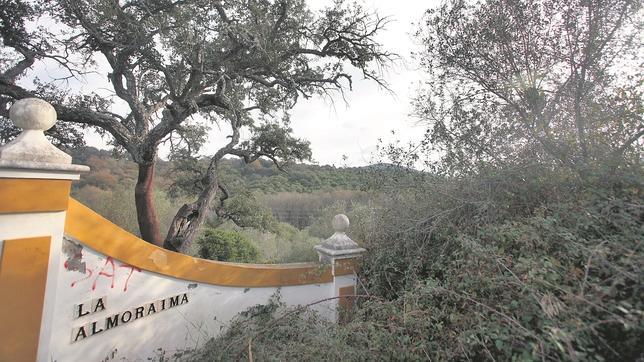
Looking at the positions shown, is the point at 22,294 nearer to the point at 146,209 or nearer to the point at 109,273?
the point at 109,273

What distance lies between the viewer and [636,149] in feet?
10.2

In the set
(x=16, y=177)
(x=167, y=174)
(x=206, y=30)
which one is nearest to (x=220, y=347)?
(x=16, y=177)

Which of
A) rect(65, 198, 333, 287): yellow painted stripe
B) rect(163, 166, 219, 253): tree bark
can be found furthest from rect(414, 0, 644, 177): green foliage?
rect(163, 166, 219, 253): tree bark

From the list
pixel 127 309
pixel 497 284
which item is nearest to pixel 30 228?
pixel 127 309

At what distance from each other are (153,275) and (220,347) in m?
0.99

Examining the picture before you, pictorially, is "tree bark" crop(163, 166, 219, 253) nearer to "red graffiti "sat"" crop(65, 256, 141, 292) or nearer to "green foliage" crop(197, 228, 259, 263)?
"green foliage" crop(197, 228, 259, 263)

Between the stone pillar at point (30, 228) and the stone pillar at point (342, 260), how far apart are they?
2.87 m

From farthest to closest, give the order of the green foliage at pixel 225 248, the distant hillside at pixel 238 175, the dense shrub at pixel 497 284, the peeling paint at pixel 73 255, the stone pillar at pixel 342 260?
the distant hillside at pixel 238 175 → the green foliage at pixel 225 248 → the stone pillar at pixel 342 260 → the peeling paint at pixel 73 255 → the dense shrub at pixel 497 284

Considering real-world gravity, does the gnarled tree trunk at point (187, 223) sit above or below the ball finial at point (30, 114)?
below

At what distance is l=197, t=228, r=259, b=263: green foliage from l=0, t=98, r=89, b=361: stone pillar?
5.80m

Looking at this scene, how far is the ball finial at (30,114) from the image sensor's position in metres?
2.11

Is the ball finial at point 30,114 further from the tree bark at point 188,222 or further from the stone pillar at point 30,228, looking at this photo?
the tree bark at point 188,222

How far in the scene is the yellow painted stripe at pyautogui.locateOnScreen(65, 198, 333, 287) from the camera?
253 centimetres


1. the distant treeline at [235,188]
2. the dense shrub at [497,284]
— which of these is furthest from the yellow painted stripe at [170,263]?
the distant treeline at [235,188]
